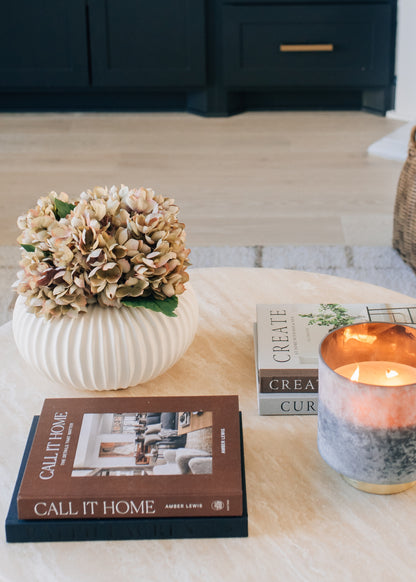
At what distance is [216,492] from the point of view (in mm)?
727

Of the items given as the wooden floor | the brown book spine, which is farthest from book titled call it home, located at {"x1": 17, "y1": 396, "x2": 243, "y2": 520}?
the wooden floor

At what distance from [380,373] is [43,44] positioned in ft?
9.45

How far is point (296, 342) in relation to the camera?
0.96m

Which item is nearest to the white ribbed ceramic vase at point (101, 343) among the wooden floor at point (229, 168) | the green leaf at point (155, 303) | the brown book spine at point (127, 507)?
the green leaf at point (155, 303)

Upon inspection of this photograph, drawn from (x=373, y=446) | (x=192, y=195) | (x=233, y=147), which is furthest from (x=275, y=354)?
(x=233, y=147)

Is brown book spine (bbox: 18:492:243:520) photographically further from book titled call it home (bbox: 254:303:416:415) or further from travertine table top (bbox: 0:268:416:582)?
book titled call it home (bbox: 254:303:416:415)

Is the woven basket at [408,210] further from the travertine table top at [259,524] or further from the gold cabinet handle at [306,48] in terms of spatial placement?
the gold cabinet handle at [306,48]

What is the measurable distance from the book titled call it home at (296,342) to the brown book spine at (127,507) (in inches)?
7.9

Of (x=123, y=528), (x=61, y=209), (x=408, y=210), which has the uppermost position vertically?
(x=61, y=209)

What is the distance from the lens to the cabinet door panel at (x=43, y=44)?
3266 millimetres

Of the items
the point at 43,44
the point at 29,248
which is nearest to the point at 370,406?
the point at 29,248

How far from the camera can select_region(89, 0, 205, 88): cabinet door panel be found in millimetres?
3270

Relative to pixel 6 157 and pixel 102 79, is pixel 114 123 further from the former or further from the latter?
pixel 6 157

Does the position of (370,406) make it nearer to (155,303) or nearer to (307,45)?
(155,303)
